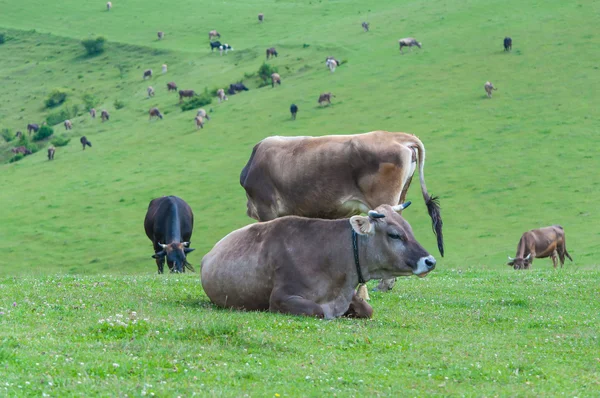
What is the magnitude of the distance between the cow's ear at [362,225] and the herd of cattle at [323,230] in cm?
1

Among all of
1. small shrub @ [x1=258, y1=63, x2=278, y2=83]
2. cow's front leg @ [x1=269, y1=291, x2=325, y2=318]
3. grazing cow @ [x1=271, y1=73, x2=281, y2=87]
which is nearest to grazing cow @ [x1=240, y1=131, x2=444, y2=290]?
cow's front leg @ [x1=269, y1=291, x2=325, y2=318]

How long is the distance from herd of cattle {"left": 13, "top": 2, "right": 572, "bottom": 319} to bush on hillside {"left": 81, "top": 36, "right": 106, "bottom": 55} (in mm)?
93487

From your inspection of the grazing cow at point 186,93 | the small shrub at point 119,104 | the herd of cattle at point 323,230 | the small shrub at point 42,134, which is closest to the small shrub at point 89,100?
the small shrub at point 119,104

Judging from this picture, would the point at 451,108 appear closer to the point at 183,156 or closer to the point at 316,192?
the point at 183,156

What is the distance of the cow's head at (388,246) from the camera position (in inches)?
489

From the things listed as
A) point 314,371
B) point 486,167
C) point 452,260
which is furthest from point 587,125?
point 314,371

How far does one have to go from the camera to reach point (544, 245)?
1374 inches

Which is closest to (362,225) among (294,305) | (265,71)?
(294,305)

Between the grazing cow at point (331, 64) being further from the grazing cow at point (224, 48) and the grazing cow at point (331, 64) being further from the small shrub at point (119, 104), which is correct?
the grazing cow at point (224, 48)

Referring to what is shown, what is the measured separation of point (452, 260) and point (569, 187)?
36.8 ft

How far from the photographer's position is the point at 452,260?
3731 cm

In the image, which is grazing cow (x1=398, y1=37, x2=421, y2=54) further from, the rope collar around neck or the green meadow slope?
the rope collar around neck

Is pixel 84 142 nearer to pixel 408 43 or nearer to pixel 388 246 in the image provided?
pixel 408 43

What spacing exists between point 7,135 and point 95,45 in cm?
2258
